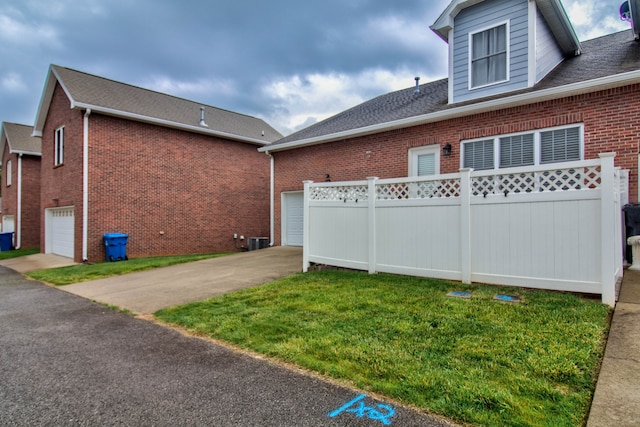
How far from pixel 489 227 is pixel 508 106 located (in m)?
4.32

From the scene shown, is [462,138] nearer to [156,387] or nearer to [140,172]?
[156,387]

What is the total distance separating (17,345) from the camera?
451cm

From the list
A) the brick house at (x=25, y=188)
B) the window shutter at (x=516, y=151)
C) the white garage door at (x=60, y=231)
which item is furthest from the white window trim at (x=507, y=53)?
the brick house at (x=25, y=188)

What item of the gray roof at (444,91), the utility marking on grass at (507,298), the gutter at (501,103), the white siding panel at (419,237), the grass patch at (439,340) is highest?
the gray roof at (444,91)

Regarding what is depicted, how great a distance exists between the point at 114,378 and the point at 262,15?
13092 millimetres

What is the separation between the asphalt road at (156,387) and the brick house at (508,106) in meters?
7.90

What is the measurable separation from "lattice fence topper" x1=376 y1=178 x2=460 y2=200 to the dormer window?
420cm

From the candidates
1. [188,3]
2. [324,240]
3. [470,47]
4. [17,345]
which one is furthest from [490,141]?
[188,3]

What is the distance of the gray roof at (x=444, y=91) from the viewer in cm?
814

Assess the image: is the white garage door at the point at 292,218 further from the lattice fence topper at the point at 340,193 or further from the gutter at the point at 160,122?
the lattice fence topper at the point at 340,193

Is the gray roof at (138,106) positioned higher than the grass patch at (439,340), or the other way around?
the gray roof at (138,106)

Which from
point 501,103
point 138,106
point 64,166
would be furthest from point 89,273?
point 501,103

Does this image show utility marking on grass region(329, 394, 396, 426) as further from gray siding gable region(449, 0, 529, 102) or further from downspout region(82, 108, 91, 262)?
downspout region(82, 108, 91, 262)

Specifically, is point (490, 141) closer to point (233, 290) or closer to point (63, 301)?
point (233, 290)
